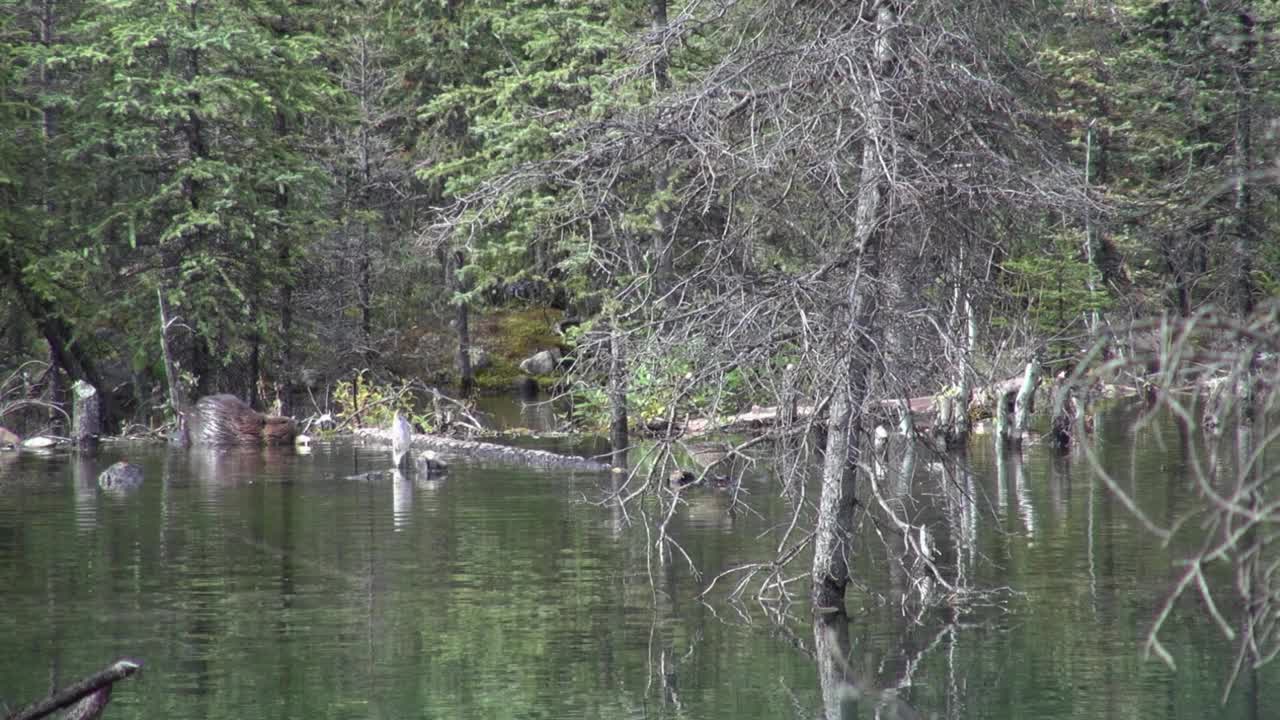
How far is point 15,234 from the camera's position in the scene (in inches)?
1345

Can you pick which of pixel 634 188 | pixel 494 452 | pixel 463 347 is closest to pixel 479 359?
pixel 463 347

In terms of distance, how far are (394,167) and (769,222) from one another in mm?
33408

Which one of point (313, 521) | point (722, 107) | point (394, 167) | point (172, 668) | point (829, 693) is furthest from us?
point (394, 167)

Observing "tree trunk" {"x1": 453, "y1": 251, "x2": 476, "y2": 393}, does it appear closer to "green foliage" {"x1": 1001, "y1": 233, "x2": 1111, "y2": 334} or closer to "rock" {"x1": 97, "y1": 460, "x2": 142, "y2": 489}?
"green foliage" {"x1": 1001, "y1": 233, "x2": 1111, "y2": 334}

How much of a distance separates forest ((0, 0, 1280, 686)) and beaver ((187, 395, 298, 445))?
4.51ft

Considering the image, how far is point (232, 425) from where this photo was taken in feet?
111

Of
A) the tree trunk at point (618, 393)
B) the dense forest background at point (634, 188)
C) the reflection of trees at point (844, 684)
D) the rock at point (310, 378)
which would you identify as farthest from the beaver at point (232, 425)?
the reflection of trees at point (844, 684)

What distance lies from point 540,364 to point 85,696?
42.3 metres

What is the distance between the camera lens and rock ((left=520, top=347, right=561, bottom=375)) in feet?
161

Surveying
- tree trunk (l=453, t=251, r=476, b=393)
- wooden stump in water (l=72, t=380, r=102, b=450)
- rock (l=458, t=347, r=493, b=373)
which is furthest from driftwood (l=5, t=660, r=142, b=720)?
rock (l=458, t=347, r=493, b=373)

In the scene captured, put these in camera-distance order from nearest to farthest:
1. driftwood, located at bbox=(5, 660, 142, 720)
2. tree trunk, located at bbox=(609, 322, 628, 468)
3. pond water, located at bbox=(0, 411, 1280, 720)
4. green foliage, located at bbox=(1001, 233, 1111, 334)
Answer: driftwood, located at bbox=(5, 660, 142, 720), pond water, located at bbox=(0, 411, 1280, 720), tree trunk, located at bbox=(609, 322, 628, 468), green foliage, located at bbox=(1001, 233, 1111, 334)

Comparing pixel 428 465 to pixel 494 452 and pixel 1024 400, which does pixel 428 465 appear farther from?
pixel 1024 400

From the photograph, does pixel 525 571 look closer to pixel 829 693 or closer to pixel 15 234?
pixel 829 693

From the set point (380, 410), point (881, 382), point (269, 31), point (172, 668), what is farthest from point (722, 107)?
point (269, 31)
